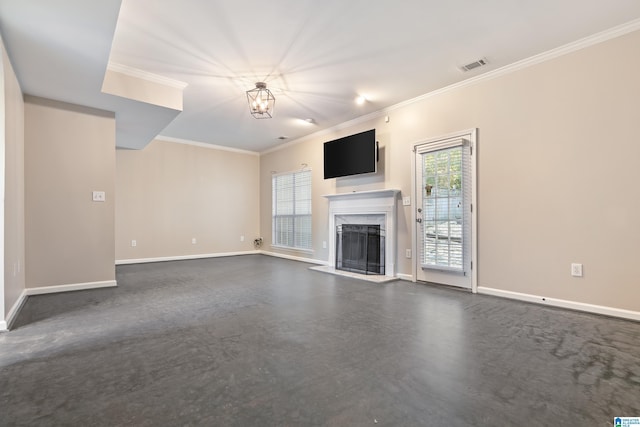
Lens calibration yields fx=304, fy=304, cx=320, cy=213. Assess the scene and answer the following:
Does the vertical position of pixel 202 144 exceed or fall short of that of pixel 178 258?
it exceeds it

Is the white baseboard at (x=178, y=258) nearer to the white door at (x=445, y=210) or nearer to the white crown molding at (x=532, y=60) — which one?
the white crown molding at (x=532, y=60)

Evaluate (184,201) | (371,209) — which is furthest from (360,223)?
(184,201)

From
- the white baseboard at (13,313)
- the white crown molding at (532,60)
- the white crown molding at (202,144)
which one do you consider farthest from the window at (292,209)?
the white baseboard at (13,313)

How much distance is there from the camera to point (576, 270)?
3.01 m

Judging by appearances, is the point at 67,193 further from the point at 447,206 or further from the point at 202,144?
the point at 447,206

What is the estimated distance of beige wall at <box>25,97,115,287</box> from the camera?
11.8ft

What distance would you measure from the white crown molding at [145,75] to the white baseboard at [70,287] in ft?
8.76

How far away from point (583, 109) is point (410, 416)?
335 cm

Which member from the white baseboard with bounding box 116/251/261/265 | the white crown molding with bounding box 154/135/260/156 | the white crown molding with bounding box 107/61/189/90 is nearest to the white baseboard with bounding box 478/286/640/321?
the white crown molding with bounding box 107/61/189/90

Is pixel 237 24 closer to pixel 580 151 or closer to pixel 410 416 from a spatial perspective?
pixel 410 416

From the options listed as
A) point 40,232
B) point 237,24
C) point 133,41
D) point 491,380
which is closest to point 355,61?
point 237,24

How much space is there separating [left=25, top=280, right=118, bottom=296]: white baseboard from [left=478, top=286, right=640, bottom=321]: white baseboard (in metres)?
4.80

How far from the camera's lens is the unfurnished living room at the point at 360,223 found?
1.61 meters

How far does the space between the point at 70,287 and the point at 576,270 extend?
18.9 feet
